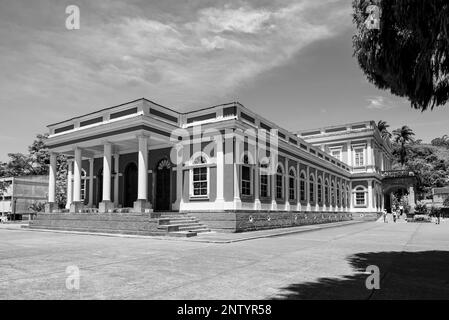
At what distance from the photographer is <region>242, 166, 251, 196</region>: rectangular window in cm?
1944

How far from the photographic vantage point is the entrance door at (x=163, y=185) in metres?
20.8

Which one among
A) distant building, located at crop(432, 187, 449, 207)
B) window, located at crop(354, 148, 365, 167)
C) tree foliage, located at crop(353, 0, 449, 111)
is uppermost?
window, located at crop(354, 148, 365, 167)

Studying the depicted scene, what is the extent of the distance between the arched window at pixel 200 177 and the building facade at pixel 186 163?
52 mm

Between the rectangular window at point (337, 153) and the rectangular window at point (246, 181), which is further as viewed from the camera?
the rectangular window at point (337, 153)

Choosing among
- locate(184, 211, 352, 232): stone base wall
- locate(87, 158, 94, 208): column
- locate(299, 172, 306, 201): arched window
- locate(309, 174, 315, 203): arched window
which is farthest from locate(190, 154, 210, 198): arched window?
locate(309, 174, 315, 203): arched window

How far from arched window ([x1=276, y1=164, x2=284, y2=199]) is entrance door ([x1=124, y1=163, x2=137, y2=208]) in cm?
872

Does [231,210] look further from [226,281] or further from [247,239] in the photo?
[226,281]

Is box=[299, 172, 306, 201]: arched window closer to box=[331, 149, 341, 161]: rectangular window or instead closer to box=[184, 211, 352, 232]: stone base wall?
box=[184, 211, 352, 232]: stone base wall

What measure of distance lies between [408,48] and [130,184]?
1826cm

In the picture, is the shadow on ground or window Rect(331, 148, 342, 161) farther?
window Rect(331, 148, 342, 161)

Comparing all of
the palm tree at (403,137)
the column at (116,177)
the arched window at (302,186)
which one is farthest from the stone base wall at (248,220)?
the palm tree at (403,137)

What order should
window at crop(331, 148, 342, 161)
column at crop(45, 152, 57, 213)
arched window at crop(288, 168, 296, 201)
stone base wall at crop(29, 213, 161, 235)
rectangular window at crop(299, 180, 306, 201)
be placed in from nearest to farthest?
stone base wall at crop(29, 213, 161, 235)
column at crop(45, 152, 57, 213)
arched window at crop(288, 168, 296, 201)
rectangular window at crop(299, 180, 306, 201)
window at crop(331, 148, 342, 161)

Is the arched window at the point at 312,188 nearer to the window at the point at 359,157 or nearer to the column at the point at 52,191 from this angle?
the window at the point at 359,157

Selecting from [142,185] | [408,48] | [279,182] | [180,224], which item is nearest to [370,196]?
[279,182]
